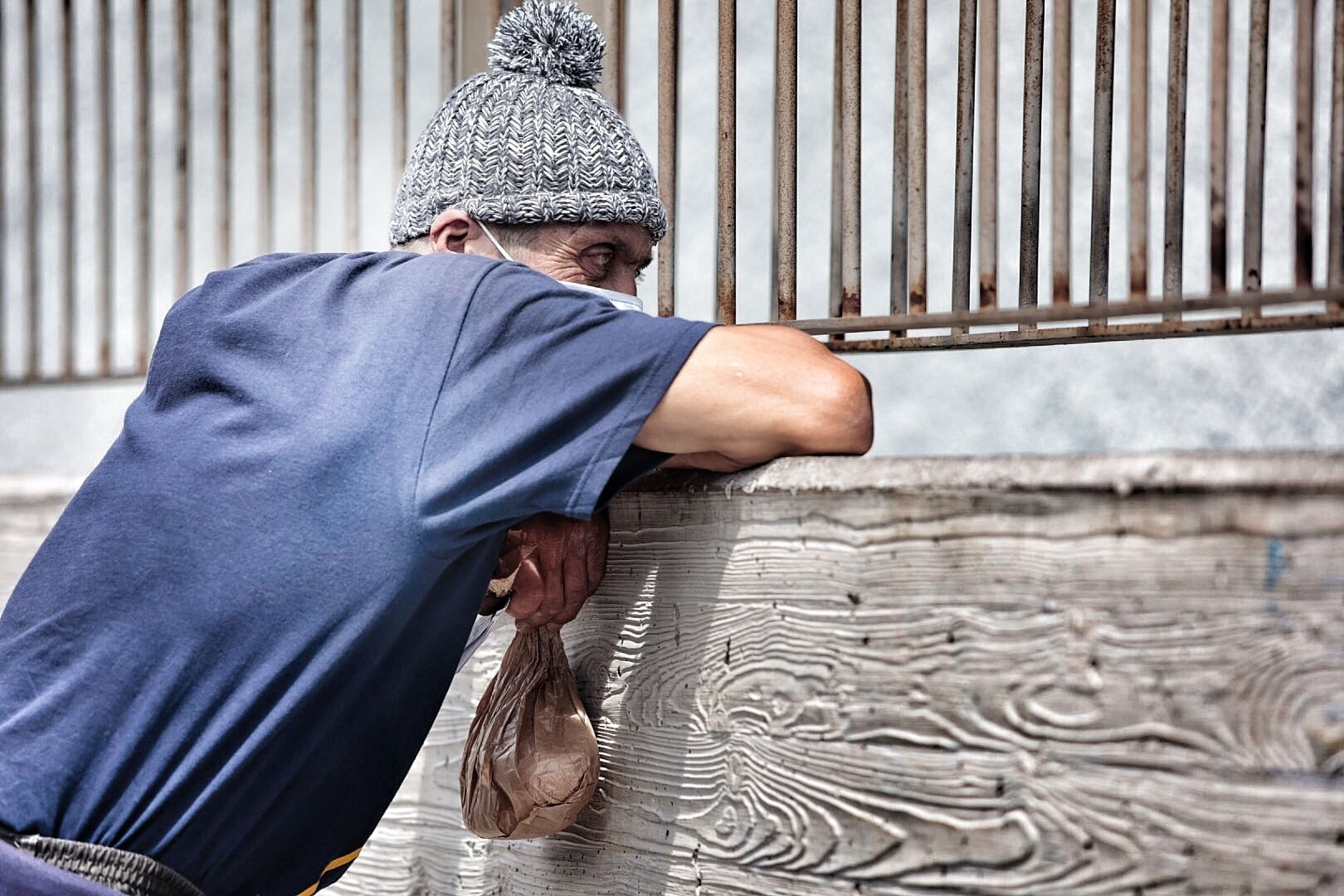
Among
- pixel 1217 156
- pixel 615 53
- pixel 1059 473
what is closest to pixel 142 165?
pixel 615 53

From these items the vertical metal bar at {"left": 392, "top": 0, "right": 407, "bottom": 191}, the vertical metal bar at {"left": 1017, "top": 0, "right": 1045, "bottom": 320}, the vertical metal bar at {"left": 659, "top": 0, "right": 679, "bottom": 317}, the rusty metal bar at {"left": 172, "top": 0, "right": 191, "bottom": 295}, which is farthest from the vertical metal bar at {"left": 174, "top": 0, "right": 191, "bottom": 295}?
the vertical metal bar at {"left": 1017, "top": 0, "right": 1045, "bottom": 320}

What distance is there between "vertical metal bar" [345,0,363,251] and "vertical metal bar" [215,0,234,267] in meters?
0.35

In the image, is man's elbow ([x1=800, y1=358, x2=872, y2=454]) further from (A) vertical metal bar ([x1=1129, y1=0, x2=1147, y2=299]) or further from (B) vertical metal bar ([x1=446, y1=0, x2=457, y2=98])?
(B) vertical metal bar ([x1=446, y1=0, x2=457, y2=98])

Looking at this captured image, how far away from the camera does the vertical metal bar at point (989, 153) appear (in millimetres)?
2104

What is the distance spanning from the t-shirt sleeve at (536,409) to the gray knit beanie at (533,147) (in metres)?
0.42

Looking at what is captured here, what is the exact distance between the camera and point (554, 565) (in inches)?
64.4

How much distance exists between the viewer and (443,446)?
1.36m

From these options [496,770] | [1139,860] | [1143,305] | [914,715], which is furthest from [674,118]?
[1139,860]

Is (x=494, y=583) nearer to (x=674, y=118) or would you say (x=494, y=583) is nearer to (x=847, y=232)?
(x=847, y=232)

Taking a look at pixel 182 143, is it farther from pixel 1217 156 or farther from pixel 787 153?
pixel 1217 156

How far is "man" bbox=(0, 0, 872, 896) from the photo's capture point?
1.36 metres

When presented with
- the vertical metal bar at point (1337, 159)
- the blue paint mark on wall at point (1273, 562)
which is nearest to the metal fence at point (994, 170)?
the vertical metal bar at point (1337, 159)

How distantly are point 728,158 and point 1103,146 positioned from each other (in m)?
0.61

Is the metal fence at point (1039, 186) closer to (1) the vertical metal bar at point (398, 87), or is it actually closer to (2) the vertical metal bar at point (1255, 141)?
(2) the vertical metal bar at point (1255, 141)
